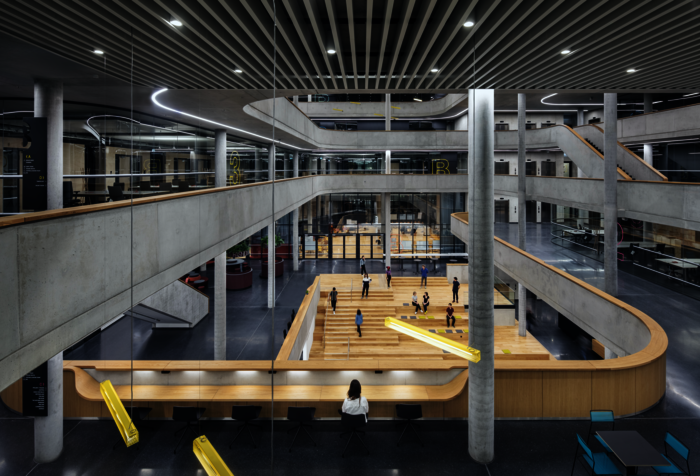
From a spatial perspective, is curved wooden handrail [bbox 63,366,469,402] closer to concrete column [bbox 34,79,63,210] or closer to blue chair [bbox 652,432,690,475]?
blue chair [bbox 652,432,690,475]

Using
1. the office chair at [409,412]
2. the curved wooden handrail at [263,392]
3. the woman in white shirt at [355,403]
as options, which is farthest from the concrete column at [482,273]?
the woman in white shirt at [355,403]

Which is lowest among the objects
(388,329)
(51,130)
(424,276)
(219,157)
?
(388,329)

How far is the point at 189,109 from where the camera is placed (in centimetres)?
1019

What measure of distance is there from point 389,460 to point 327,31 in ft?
21.1

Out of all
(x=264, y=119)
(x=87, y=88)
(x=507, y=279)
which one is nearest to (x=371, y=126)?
(x=507, y=279)

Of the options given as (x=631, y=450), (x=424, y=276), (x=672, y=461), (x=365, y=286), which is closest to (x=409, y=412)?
(x=631, y=450)

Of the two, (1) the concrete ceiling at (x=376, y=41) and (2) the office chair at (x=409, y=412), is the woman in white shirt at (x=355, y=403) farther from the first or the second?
(1) the concrete ceiling at (x=376, y=41)

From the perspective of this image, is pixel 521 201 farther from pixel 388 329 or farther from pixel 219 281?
pixel 219 281

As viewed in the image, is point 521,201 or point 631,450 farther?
point 521,201

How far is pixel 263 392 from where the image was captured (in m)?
8.06

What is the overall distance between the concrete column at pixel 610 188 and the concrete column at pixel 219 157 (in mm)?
11719

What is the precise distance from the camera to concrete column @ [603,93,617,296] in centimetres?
1161

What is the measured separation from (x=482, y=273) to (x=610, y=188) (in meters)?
7.97

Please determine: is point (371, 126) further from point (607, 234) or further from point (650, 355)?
point (650, 355)
